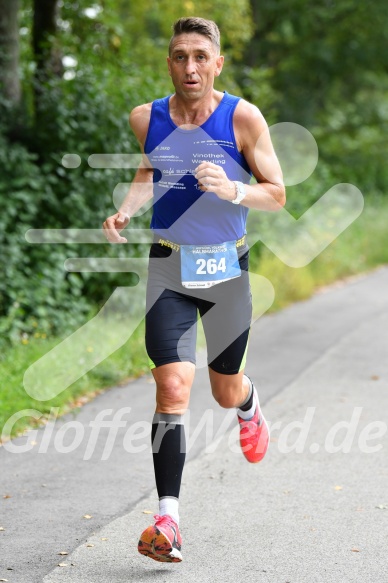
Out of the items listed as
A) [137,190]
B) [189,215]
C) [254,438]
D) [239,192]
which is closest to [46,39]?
[137,190]

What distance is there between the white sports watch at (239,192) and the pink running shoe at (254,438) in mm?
1421

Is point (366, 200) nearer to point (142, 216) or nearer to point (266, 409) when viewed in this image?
point (142, 216)

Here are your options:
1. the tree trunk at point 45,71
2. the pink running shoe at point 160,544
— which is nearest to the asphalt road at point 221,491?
the pink running shoe at point 160,544

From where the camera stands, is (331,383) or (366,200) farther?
(366,200)

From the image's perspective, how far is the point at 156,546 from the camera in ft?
13.3

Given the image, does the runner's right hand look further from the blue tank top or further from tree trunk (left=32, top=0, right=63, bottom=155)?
tree trunk (left=32, top=0, right=63, bottom=155)

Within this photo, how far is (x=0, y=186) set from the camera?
30.2ft

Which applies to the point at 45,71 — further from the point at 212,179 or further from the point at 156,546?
the point at 156,546

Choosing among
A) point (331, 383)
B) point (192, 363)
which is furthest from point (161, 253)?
point (331, 383)

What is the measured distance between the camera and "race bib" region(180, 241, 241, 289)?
14.7ft

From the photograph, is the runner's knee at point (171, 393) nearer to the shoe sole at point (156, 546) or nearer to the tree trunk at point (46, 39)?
the shoe sole at point (156, 546)

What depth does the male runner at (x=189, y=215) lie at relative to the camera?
4363 millimetres

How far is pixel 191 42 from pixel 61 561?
227cm

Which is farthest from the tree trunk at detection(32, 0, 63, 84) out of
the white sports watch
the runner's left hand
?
the runner's left hand
